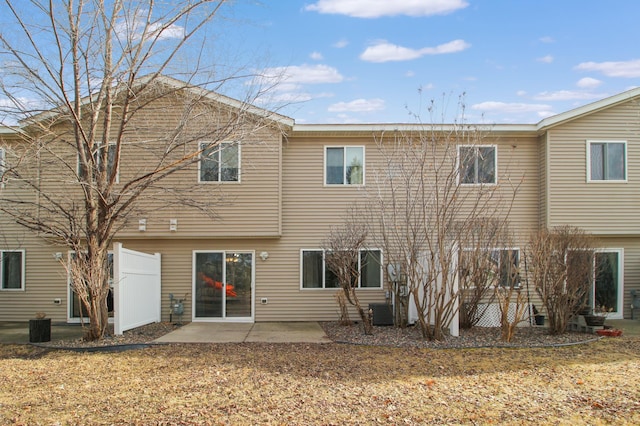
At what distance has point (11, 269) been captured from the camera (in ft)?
→ 45.4

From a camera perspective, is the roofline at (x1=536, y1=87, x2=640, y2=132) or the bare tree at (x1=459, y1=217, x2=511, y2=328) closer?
the bare tree at (x1=459, y1=217, x2=511, y2=328)

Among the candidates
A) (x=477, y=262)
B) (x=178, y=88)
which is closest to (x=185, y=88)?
(x=178, y=88)

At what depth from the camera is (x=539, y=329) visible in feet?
39.2

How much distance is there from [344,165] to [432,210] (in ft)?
13.5

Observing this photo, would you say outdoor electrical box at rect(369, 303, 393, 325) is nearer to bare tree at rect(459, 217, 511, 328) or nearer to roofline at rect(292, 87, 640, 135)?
bare tree at rect(459, 217, 511, 328)

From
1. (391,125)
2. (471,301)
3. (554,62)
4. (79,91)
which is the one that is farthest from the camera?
(391,125)

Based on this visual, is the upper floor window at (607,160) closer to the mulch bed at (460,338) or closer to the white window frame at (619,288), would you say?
the white window frame at (619,288)

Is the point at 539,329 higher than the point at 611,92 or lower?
lower

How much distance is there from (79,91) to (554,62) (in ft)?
33.7

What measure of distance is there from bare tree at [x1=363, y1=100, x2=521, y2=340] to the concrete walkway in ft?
7.19

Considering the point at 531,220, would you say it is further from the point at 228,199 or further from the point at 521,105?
the point at 228,199

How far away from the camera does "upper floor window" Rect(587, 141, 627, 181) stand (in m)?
13.7

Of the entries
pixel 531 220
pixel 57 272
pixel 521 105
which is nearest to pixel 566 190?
pixel 531 220

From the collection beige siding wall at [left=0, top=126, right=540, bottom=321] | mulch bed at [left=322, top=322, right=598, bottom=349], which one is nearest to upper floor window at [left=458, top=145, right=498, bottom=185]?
beige siding wall at [left=0, top=126, right=540, bottom=321]
